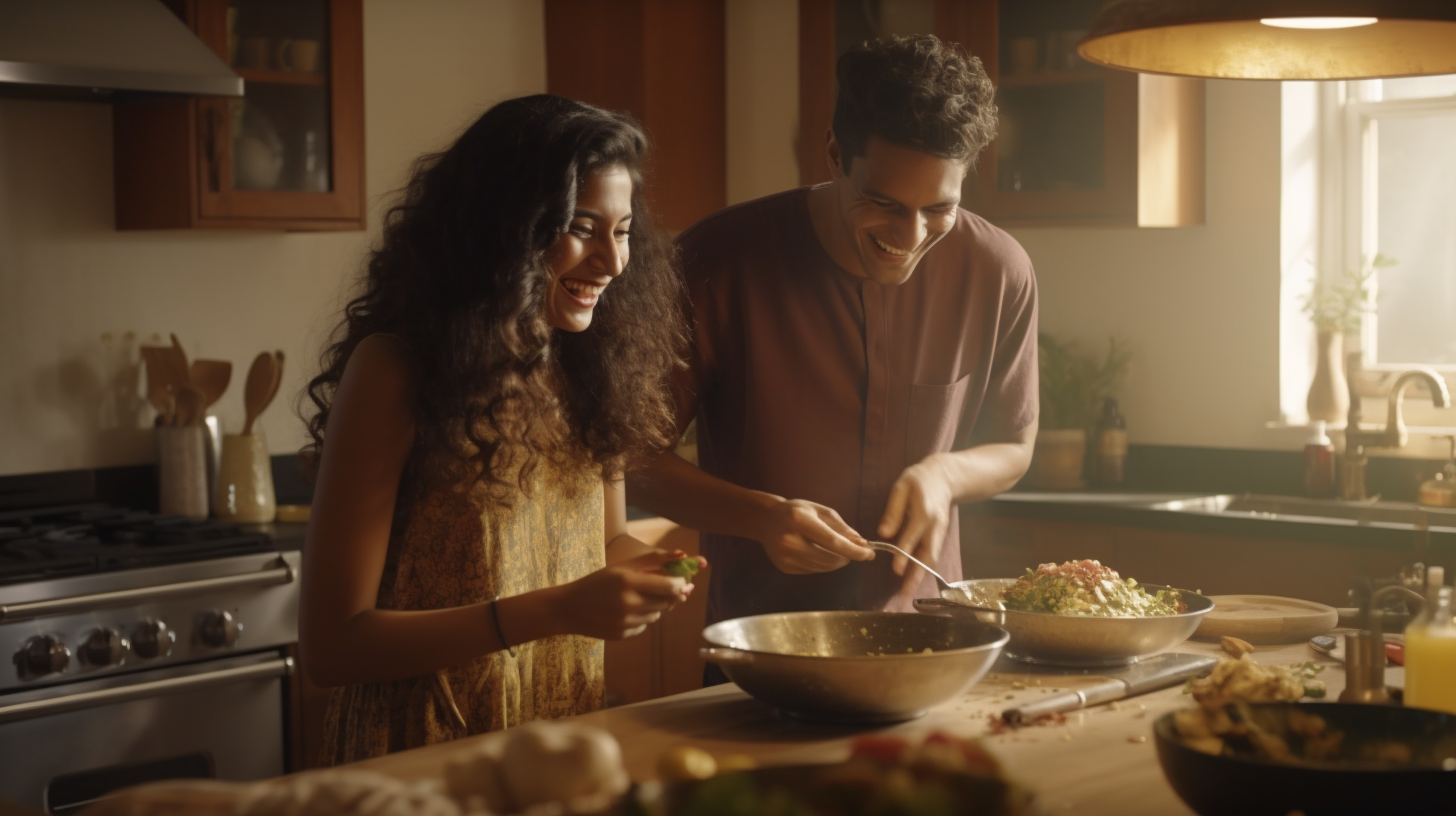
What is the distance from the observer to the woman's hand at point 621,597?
1.49 metres

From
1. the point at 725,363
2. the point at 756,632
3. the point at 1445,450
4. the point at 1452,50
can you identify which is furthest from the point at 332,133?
the point at 1445,450

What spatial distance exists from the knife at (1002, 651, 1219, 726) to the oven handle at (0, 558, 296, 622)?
73.5 inches

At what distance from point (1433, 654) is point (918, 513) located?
26.4 inches

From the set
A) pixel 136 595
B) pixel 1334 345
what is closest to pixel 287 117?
pixel 136 595

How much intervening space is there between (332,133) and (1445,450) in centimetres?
277

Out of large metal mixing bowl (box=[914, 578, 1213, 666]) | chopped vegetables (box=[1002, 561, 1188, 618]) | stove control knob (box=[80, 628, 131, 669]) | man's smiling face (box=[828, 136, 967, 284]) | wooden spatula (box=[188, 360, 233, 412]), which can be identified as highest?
man's smiling face (box=[828, 136, 967, 284])

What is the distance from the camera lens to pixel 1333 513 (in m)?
3.36

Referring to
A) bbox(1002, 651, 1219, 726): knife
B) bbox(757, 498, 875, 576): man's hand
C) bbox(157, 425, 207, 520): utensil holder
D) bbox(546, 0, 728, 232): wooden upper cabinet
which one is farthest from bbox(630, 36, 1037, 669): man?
Answer: bbox(546, 0, 728, 232): wooden upper cabinet

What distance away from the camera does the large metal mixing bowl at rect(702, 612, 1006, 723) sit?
4.52 ft

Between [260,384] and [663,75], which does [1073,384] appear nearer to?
[663,75]

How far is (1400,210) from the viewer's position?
3.60 meters

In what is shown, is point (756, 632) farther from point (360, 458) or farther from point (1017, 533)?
point (1017, 533)

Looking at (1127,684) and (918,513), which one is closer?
(1127,684)

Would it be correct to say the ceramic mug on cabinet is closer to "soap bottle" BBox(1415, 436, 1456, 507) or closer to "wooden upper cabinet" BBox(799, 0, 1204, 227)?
"wooden upper cabinet" BBox(799, 0, 1204, 227)
